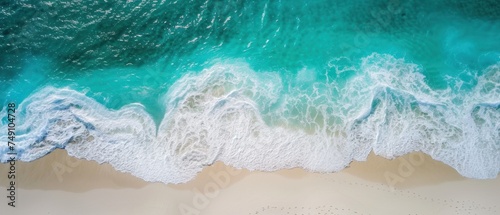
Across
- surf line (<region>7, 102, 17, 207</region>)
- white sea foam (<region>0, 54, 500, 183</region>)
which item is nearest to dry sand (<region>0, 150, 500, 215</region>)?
surf line (<region>7, 102, 17, 207</region>)

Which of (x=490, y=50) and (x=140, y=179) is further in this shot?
(x=490, y=50)

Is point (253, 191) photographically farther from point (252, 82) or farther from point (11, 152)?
point (11, 152)

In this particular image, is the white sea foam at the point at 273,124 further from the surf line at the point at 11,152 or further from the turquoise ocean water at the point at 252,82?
the surf line at the point at 11,152

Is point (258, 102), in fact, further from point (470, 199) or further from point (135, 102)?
point (470, 199)

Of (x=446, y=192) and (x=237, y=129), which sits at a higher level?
(x=237, y=129)

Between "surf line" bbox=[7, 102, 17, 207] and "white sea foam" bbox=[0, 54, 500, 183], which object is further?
"white sea foam" bbox=[0, 54, 500, 183]

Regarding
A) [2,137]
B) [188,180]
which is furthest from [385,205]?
[2,137]

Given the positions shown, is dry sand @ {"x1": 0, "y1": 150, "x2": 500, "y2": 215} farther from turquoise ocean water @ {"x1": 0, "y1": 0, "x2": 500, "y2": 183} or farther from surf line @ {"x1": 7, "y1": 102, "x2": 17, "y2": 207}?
turquoise ocean water @ {"x1": 0, "y1": 0, "x2": 500, "y2": 183}

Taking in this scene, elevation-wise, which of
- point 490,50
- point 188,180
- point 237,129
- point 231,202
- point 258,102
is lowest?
point 231,202
